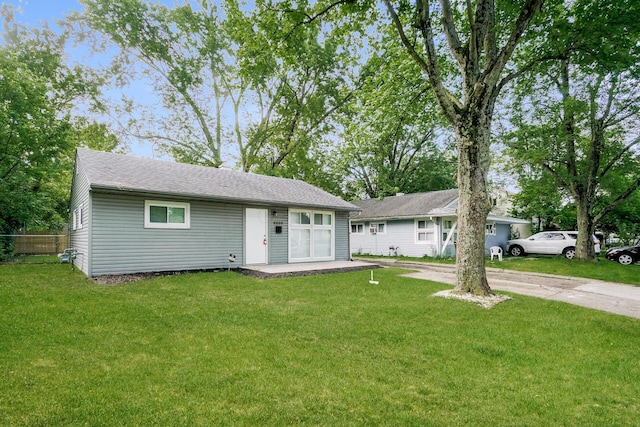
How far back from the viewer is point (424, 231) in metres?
17.7

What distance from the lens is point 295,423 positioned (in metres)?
2.36

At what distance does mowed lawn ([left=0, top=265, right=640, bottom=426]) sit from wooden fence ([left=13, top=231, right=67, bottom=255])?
14556 mm

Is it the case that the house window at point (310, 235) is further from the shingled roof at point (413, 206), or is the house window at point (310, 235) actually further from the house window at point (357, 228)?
the house window at point (357, 228)

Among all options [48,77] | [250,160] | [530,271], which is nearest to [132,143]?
[48,77]

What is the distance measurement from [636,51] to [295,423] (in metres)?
10.3

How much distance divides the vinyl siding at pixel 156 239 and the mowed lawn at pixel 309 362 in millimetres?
2543

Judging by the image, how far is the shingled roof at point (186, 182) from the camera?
9.08 metres

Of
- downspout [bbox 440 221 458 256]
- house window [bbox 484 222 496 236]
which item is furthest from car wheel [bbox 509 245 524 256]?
downspout [bbox 440 221 458 256]

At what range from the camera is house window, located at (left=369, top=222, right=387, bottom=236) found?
64.1ft

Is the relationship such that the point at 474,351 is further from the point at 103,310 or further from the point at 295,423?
the point at 103,310

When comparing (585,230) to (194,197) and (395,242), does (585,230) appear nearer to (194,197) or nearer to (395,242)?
(395,242)

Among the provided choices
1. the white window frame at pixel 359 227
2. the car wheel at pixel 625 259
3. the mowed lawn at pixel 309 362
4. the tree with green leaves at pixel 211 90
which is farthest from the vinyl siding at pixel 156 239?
the car wheel at pixel 625 259

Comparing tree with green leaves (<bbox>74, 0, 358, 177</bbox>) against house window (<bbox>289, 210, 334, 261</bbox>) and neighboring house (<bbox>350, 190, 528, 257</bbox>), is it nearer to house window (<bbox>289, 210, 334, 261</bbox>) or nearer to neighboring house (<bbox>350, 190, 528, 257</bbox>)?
neighboring house (<bbox>350, 190, 528, 257</bbox>)

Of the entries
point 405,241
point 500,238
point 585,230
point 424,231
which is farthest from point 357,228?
point 585,230
